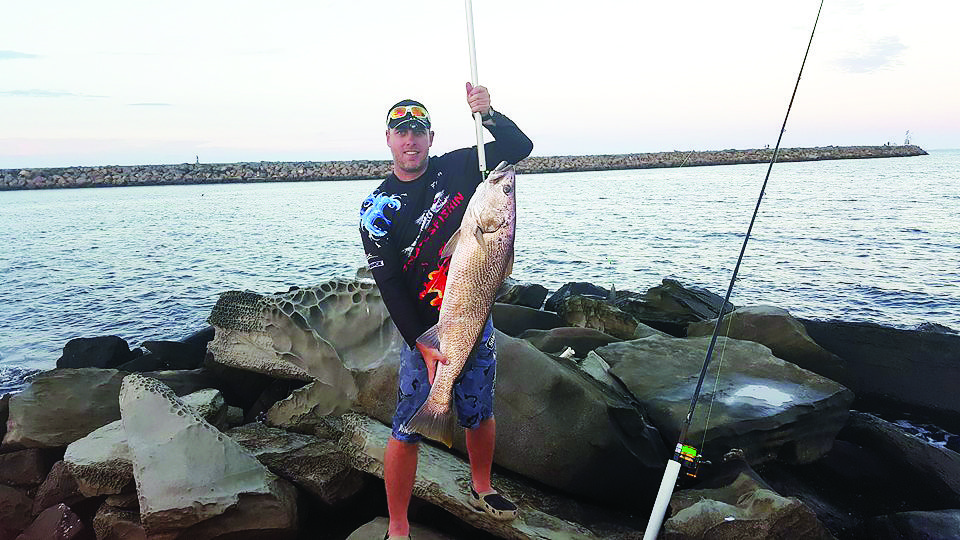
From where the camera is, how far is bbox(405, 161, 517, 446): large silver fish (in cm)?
337

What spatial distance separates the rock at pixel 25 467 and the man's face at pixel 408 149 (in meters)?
4.95

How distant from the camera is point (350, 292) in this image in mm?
6629

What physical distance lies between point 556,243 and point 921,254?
11.0 meters

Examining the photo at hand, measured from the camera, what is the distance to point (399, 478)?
3.96 meters

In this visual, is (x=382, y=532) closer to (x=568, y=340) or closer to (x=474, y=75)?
(x=474, y=75)

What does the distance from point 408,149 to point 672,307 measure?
7.36 m

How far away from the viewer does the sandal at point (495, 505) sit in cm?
407

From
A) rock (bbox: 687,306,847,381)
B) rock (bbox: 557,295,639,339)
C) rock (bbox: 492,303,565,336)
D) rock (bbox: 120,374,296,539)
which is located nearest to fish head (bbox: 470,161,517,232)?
rock (bbox: 120,374,296,539)

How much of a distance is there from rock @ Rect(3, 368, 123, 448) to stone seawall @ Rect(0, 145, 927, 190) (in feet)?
235

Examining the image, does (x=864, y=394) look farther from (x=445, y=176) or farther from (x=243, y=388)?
(x=243, y=388)

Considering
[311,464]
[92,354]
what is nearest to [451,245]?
[311,464]

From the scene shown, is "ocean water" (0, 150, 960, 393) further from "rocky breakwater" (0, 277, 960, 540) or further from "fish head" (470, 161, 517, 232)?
"fish head" (470, 161, 517, 232)

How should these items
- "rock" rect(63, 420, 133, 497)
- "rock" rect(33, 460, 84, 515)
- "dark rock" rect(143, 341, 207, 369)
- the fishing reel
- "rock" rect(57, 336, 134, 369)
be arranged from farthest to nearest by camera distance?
"rock" rect(57, 336, 134, 369) → "dark rock" rect(143, 341, 207, 369) → "rock" rect(33, 460, 84, 515) → "rock" rect(63, 420, 133, 497) → the fishing reel

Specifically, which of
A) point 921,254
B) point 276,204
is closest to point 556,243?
point 921,254
